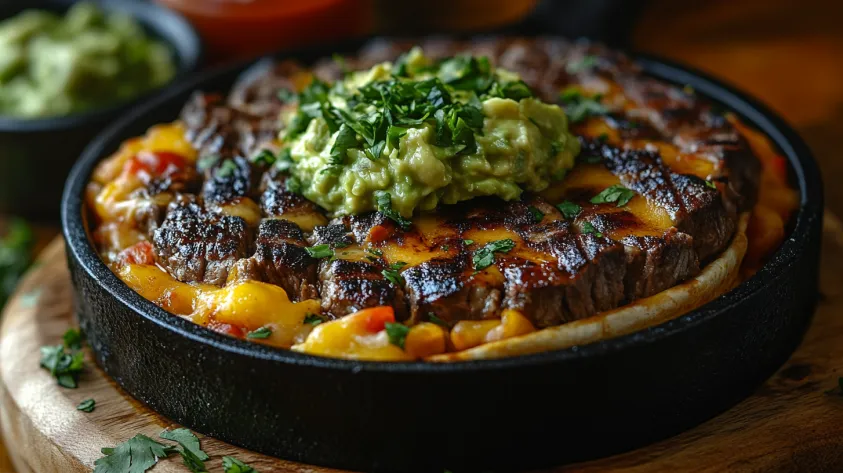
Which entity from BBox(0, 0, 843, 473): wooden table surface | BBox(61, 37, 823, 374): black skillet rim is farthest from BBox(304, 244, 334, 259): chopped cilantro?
BBox(0, 0, 843, 473): wooden table surface

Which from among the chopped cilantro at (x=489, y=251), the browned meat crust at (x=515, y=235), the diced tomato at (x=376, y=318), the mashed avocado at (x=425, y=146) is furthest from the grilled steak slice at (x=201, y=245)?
the chopped cilantro at (x=489, y=251)

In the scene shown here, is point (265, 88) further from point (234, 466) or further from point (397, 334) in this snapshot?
point (234, 466)

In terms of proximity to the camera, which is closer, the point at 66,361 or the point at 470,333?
the point at 470,333

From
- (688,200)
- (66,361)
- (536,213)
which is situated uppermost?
(688,200)

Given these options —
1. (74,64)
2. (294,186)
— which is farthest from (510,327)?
(74,64)

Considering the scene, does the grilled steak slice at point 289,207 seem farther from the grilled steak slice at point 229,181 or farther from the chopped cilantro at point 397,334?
the chopped cilantro at point 397,334

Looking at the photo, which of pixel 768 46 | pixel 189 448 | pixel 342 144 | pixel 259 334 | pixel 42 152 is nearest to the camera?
pixel 259 334

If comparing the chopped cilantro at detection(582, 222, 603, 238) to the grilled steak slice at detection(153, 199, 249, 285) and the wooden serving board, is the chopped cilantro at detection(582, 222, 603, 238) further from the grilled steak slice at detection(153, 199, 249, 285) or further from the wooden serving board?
the grilled steak slice at detection(153, 199, 249, 285)
